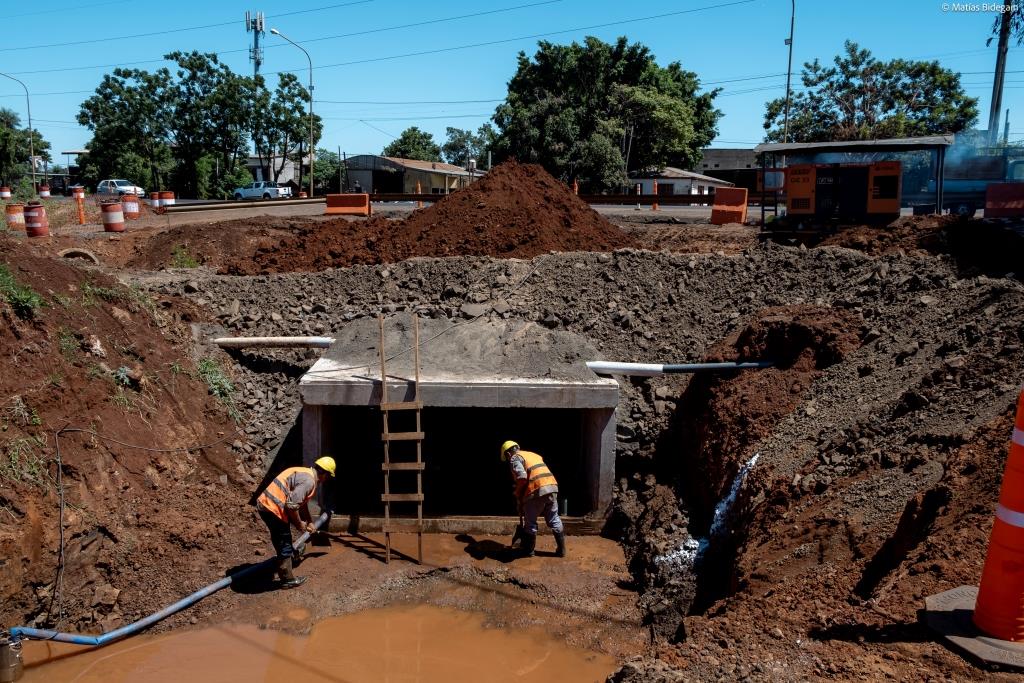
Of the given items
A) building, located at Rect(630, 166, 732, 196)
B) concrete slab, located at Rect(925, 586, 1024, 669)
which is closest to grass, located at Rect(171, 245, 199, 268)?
concrete slab, located at Rect(925, 586, 1024, 669)

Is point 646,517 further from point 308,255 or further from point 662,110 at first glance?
point 662,110

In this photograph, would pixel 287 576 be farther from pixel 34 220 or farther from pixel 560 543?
pixel 34 220

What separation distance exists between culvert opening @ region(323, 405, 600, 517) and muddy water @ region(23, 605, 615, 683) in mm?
3112

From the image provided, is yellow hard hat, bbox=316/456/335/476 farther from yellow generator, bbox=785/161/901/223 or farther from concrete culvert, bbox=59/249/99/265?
yellow generator, bbox=785/161/901/223

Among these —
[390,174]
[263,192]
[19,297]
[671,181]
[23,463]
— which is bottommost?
[23,463]

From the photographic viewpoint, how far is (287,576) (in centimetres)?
909

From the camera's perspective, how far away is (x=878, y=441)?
800 cm

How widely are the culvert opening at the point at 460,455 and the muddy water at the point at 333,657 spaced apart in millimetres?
3112

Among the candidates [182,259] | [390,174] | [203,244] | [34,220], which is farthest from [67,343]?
[390,174]

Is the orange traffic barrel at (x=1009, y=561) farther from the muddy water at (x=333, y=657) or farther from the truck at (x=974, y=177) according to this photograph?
the truck at (x=974, y=177)

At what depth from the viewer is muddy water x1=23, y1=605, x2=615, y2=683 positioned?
7605 millimetres

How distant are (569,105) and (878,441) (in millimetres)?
32206

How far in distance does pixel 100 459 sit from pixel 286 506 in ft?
7.56

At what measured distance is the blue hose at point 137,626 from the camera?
739cm
